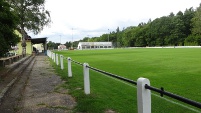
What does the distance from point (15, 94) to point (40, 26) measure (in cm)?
3405

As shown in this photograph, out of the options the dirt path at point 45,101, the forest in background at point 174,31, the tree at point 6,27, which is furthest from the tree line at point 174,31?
the dirt path at point 45,101

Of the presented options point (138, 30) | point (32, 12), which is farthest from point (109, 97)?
point (138, 30)

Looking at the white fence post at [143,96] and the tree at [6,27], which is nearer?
the white fence post at [143,96]

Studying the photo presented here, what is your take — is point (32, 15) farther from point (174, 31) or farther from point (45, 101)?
point (174, 31)

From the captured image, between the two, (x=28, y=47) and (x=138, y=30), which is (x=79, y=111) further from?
(x=138, y=30)

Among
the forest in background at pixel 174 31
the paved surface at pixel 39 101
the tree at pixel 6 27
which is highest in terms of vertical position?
the forest in background at pixel 174 31

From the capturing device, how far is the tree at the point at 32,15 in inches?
1500

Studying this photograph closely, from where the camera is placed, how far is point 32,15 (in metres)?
38.7

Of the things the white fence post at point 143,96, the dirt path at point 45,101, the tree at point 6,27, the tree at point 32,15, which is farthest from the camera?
the tree at point 32,15

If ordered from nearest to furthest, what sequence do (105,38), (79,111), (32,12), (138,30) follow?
1. (79,111)
2. (32,12)
3. (138,30)
4. (105,38)

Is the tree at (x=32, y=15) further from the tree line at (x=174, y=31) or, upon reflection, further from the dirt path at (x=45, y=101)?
the tree line at (x=174, y=31)

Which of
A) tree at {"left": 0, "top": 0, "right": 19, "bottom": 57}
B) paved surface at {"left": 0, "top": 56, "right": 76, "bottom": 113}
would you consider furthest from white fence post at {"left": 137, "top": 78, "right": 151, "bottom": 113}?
tree at {"left": 0, "top": 0, "right": 19, "bottom": 57}

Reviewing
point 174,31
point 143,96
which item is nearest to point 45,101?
point 143,96

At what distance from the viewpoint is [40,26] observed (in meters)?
40.8
